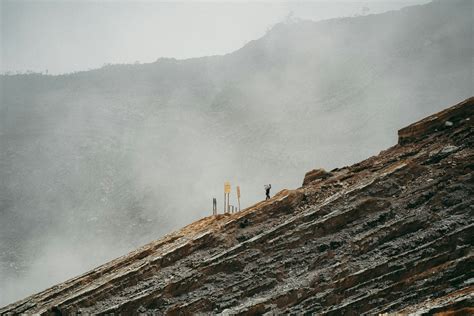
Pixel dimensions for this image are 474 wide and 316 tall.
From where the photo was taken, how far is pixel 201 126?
74688mm

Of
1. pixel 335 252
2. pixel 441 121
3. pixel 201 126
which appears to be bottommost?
pixel 335 252

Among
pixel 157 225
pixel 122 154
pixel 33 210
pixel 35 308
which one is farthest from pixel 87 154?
pixel 35 308

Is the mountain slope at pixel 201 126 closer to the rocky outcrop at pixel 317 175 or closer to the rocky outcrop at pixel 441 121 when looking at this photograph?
the rocky outcrop at pixel 317 175

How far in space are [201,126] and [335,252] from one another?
6324cm

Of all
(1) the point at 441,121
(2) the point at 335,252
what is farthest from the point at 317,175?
(1) the point at 441,121

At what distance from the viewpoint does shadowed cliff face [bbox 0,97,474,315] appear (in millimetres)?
11586

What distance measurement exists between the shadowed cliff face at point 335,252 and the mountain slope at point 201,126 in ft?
116

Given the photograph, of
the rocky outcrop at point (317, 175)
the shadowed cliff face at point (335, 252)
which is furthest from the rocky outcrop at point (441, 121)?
the rocky outcrop at point (317, 175)

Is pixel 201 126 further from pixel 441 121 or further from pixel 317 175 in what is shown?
pixel 441 121

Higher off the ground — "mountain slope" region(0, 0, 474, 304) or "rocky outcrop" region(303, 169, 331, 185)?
"mountain slope" region(0, 0, 474, 304)

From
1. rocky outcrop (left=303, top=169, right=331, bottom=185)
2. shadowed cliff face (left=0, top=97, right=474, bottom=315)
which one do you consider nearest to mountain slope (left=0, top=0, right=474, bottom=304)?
rocky outcrop (left=303, top=169, right=331, bottom=185)

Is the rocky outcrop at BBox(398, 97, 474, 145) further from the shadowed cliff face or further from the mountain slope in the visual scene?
the mountain slope

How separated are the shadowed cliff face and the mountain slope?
35400mm

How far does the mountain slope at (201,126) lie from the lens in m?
54.5
